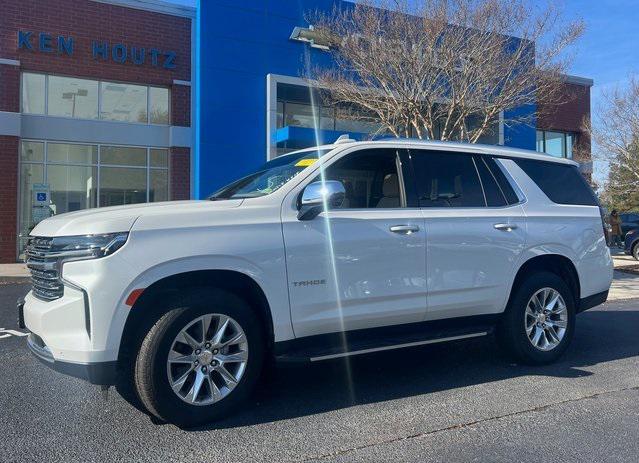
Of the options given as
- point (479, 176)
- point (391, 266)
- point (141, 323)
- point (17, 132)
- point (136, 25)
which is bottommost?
point (141, 323)

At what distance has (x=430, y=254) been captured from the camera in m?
4.71

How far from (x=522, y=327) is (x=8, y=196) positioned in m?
15.4

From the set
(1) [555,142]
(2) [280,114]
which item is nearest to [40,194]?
(2) [280,114]

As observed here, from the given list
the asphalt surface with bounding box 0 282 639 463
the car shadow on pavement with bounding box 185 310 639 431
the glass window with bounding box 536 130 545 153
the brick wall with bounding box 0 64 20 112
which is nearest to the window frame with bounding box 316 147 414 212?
the car shadow on pavement with bounding box 185 310 639 431

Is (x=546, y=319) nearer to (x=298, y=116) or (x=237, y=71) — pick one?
(x=237, y=71)

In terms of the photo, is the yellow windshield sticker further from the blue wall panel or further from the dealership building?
the blue wall panel

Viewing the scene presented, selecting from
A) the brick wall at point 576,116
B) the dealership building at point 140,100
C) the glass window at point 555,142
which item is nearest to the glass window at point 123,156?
the dealership building at point 140,100

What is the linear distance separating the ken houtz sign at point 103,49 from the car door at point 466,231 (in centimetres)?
1450

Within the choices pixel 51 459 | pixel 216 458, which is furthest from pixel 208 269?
pixel 51 459

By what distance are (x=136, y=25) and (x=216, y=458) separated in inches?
652

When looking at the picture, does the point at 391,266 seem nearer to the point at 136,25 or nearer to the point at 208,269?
the point at 208,269

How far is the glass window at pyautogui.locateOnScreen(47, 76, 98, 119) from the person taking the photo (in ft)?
54.6

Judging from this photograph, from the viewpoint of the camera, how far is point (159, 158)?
59.5ft

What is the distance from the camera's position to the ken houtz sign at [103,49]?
16.1 meters
